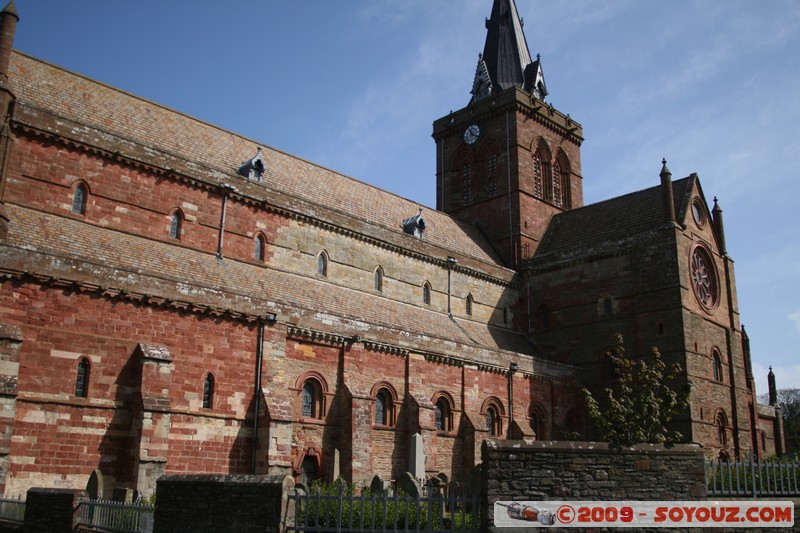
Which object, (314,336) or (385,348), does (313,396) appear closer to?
(314,336)

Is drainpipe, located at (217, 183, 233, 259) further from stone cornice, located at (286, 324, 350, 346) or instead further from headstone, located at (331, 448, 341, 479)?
headstone, located at (331, 448, 341, 479)

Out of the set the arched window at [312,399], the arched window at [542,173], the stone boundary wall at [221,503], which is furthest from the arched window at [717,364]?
the stone boundary wall at [221,503]

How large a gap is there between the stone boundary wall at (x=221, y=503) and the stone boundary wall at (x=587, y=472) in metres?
3.66

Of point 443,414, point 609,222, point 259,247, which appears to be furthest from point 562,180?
point 259,247

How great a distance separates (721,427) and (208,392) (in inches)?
996

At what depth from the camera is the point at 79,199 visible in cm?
2514

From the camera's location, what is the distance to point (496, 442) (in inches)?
469

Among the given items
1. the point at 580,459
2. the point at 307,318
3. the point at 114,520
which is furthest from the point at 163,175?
the point at 580,459

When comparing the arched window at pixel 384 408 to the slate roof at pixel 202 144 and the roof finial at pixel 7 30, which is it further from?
the roof finial at pixel 7 30

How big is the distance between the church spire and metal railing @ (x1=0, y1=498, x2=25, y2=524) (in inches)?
1481

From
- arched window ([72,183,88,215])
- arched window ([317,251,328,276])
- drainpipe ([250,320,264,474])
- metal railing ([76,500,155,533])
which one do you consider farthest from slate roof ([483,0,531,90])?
metal railing ([76,500,155,533])

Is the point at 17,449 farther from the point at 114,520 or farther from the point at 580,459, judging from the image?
the point at 580,459

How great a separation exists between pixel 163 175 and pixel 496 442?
1927 cm

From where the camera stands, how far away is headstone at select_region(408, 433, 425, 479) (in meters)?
26.2
